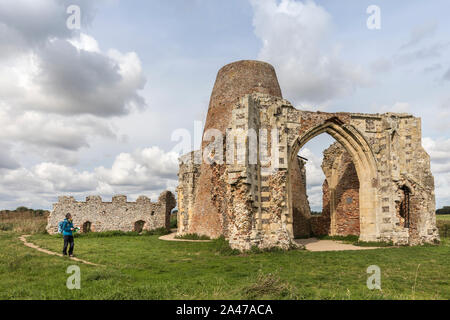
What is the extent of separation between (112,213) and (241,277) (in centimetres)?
1812

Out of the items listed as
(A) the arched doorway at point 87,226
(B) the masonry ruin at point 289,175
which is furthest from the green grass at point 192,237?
(A) the arched doorway at point 87,226

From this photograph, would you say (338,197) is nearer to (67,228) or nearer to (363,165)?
(363,165)

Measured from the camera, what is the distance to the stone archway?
13.9 meters

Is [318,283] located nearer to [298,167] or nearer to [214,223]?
[214,223]

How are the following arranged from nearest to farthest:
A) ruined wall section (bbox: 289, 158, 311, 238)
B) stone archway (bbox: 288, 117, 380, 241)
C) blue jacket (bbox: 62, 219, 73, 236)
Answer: blue jacket (bbox: 62, 219, 73, 236), stone archway (bbox: 288, 117, 380, 241), ruined wall section (bbox: 289, 158, 311, 238)

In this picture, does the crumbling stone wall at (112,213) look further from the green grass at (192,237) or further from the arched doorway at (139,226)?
the green grass at (192,237)

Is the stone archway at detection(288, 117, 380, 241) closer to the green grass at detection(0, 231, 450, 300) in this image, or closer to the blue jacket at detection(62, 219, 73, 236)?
the green grass at detection(0, 231, 450, 300)

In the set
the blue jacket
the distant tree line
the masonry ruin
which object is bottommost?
the distant tree line

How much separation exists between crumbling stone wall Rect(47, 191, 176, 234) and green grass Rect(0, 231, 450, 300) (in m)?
13.1

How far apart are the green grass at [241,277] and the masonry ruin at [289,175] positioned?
2.03 metres

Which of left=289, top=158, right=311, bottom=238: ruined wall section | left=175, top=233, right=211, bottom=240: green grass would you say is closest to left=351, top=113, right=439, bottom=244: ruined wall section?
left=289, top=158, right=311, bottom=238: ruined wall section

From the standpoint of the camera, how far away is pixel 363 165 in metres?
14.6
